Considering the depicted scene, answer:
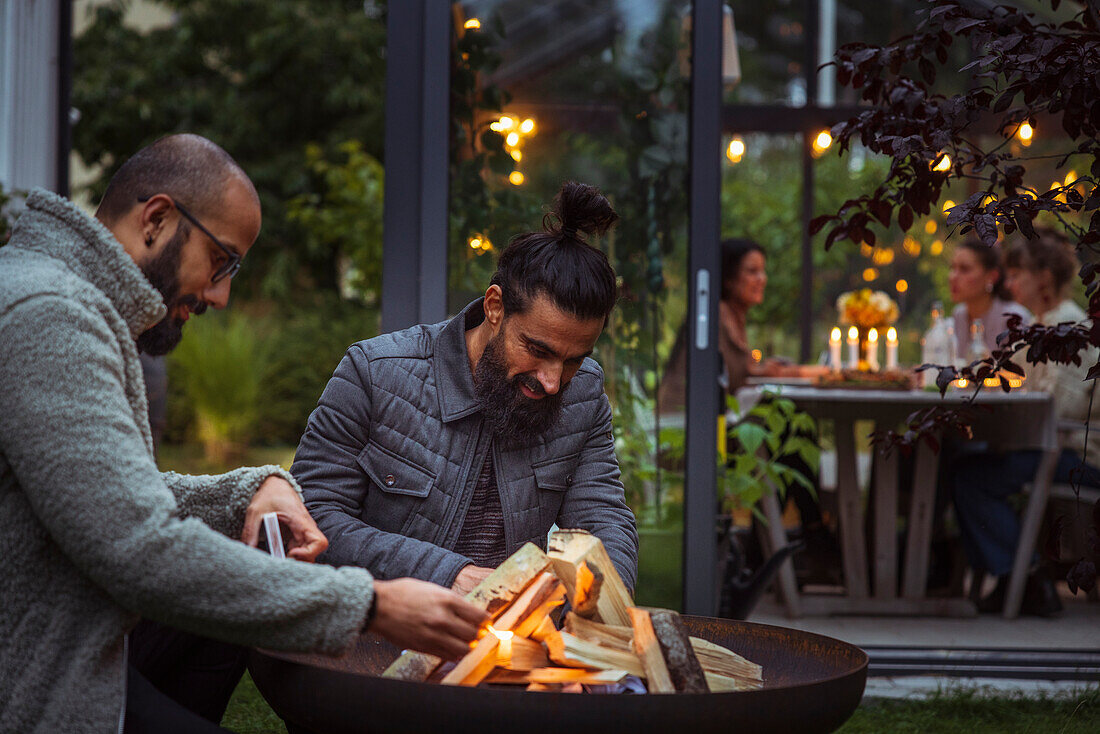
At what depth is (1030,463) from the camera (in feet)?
14.3

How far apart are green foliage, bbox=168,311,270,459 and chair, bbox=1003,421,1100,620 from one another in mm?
6668

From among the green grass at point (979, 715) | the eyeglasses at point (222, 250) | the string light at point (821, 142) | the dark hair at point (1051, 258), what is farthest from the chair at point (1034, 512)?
the eyeglasses at point (222, 250)

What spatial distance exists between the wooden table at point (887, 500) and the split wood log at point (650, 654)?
→ 2.81 meters

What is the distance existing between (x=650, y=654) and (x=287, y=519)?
57 cm

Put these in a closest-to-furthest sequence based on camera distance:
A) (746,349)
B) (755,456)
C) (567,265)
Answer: (567,265) < (755,456) < (746,349)

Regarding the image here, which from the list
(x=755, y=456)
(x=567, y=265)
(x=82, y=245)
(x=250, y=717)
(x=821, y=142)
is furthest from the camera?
(x=821, y=142)

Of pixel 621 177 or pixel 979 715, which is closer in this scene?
Result: pixel 979 715

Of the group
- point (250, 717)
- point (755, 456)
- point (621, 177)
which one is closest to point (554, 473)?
point (250, 717)

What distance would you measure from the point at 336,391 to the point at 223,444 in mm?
7964

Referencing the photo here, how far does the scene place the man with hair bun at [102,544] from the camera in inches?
47.3

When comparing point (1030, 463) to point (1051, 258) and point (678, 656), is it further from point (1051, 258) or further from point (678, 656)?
point (678, 656)

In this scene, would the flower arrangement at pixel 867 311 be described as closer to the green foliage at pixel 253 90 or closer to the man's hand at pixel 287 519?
the man's hand at pixel 287 519

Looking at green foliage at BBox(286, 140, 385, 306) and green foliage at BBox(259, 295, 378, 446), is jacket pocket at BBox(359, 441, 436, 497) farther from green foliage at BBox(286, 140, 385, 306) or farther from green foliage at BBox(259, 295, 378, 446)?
green foliage at BBox(259, 295, 378, 446)

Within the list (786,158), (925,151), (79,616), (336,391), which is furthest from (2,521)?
(786,158)
